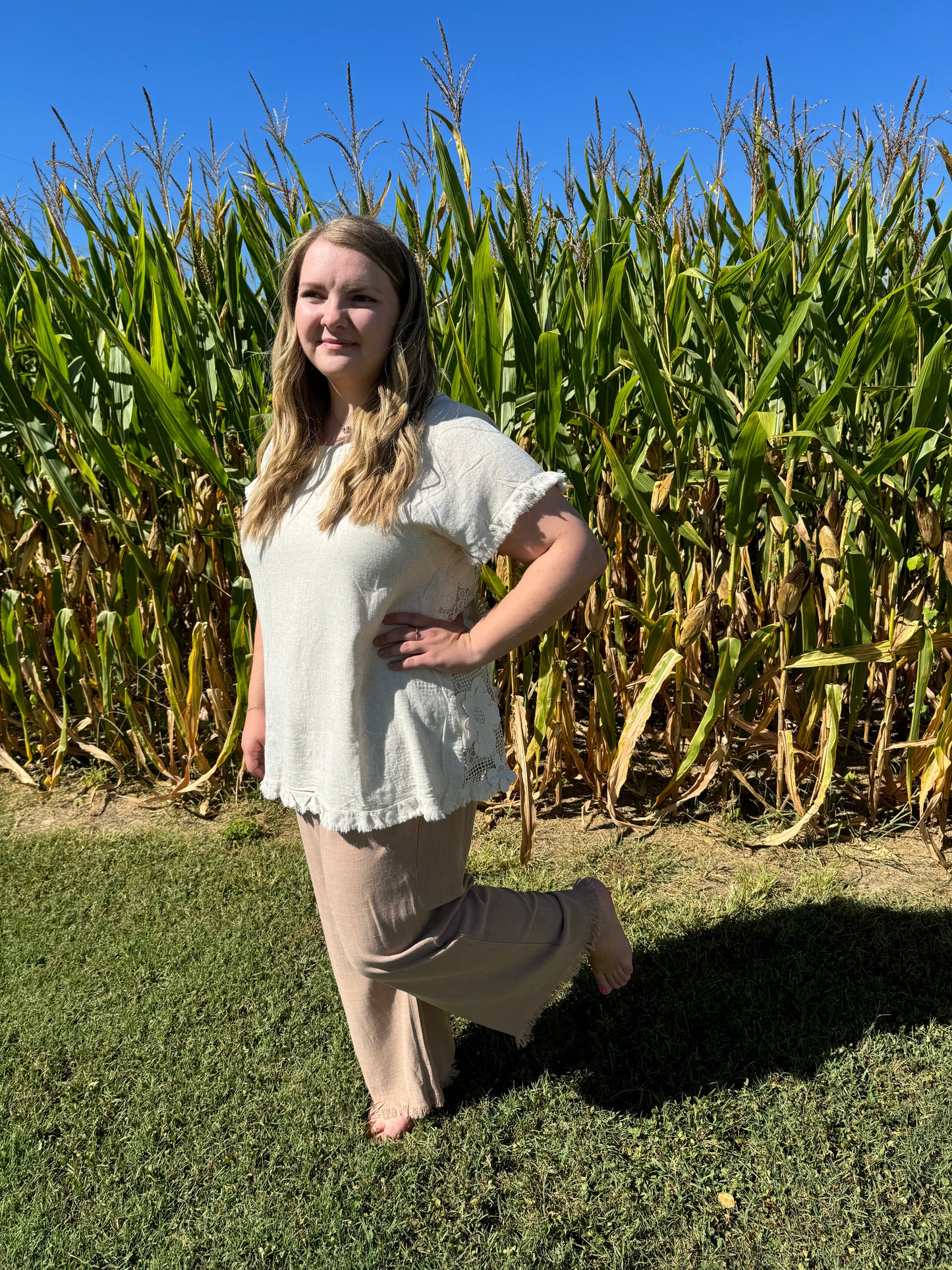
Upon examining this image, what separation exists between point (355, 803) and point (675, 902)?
4.81ft

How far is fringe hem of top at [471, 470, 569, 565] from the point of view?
1587 millimetres

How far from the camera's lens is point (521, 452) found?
1.65 m

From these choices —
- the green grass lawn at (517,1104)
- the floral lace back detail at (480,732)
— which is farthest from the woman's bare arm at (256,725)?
the green grass lawn at (517,1104)

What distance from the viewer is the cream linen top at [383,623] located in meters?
1.60

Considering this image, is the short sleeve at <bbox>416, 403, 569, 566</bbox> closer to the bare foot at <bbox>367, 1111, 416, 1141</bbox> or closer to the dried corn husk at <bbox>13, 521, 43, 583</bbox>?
the bare foot at <bbox>367, 1111, 416, 1141</bbox>

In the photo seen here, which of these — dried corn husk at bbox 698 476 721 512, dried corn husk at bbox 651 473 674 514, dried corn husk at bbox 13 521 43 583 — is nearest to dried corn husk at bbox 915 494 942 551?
Result: dried corn husk at bbox 698 476 721 512

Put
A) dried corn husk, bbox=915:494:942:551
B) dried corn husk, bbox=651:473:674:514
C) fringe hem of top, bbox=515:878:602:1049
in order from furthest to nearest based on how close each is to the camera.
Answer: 1. dried corn husk, bbox=651:473:674:514
2. dried corn husk, bbox=915:494:942:551
3. fringe hem of top, bbox=515:878:602:1049

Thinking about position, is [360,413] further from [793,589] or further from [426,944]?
[793,589]

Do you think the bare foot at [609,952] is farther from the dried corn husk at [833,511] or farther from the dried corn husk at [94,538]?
the dried corn husk at [94,538]


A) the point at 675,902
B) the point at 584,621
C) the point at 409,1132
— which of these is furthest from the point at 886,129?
the point at 409,1132

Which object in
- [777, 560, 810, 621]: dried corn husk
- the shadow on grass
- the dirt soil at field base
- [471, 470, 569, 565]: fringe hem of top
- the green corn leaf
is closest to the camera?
[471, 470, 569, 565]: fringe hem of top

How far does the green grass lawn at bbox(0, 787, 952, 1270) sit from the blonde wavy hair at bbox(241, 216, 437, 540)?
1.32 meters

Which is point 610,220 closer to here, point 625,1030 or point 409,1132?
point 625,1030

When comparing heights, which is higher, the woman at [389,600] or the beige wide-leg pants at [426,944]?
the woman at [389,600]
